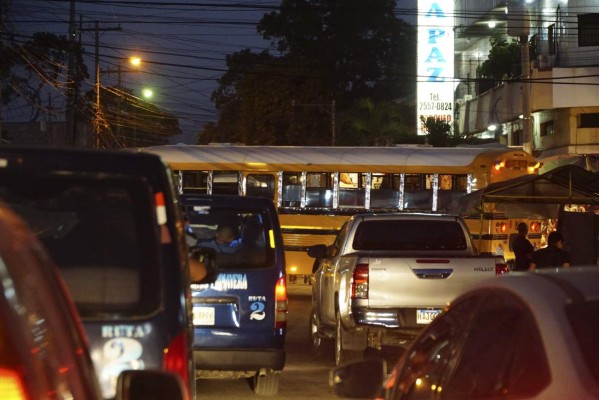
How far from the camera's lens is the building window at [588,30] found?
1384 inches

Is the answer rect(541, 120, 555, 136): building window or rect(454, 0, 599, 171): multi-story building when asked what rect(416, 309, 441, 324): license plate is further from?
rect(541, 120, 555, 136): building window

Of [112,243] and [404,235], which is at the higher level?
[112,243]

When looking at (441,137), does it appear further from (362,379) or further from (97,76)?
(362,379)

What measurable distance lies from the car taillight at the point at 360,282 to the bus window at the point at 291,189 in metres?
13.8


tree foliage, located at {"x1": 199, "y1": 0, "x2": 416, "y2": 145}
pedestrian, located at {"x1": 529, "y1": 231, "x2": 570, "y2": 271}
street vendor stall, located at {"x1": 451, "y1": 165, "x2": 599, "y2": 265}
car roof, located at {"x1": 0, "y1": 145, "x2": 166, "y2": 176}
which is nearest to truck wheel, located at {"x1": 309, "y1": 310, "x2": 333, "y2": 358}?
pedestrian, located at {"x1": 529, "y1": 231, "x2": 570, "y2": 271}

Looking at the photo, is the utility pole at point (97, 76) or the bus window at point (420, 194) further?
the utility pole at point (97, 76)

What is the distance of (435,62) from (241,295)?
38.2 meters

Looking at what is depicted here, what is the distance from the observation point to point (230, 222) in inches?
443

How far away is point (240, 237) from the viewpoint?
11.2 meters

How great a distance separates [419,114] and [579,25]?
551 inches

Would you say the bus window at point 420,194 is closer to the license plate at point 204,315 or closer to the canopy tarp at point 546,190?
the canopy tarp at point 546,190

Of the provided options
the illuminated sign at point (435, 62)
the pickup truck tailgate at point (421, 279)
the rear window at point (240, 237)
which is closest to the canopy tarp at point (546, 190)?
the pickup truck tailgate at point (421, 279)


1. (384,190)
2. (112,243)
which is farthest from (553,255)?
(112,243)

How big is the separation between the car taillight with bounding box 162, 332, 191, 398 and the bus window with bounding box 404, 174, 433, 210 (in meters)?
20.2
